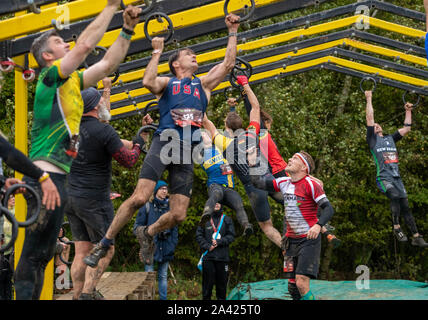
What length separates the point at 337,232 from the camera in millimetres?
14797

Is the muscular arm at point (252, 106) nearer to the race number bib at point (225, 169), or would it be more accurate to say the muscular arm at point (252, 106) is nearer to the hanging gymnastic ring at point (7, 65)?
the race number bib at point (225, 169)

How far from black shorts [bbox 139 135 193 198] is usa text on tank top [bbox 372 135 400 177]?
17.7 feet

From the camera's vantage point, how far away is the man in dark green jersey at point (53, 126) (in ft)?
13.0

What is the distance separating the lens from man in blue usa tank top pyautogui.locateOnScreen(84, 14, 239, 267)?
533 centimetres

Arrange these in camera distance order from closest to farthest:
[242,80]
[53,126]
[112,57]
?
[53,126], [112,57], [242,80]

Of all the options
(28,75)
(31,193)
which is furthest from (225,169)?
(31,193)

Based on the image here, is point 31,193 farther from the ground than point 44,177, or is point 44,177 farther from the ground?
point 44,177

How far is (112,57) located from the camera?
14.0 ft

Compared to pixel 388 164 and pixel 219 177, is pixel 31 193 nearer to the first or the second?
pixel 219 177

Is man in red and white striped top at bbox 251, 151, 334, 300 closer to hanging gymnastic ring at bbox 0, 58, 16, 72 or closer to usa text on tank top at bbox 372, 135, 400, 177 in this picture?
hanging gymnastic ring at bbox 0, 58, 16, 72

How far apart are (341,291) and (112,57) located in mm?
7020

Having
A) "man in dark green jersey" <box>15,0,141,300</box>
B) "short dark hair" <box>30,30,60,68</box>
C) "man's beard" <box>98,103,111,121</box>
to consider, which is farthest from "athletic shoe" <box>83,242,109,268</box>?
"short dark hair" <box>30,30,60,68</box>
